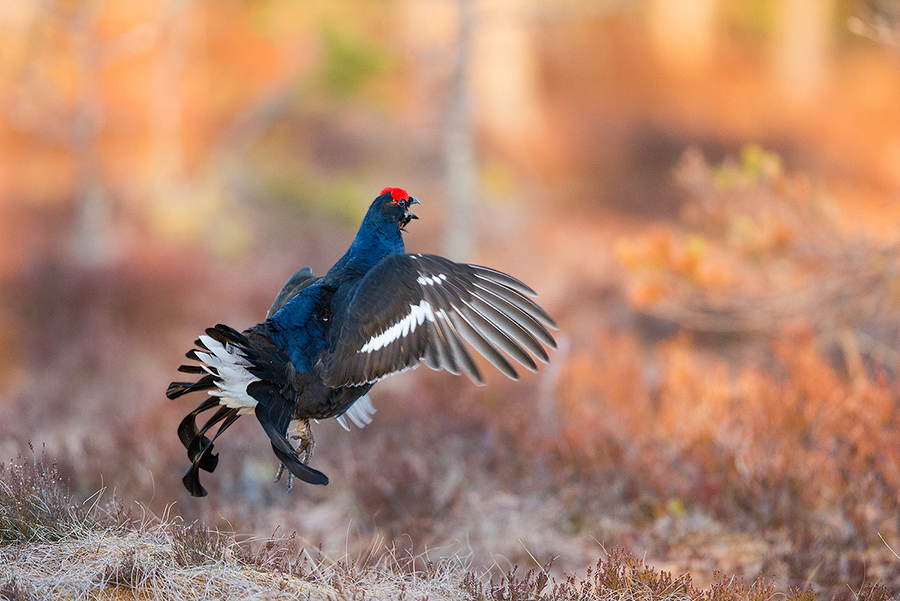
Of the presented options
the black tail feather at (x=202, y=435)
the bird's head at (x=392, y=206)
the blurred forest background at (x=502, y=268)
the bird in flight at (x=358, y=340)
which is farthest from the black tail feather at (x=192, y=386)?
the bird's head at (x=392, y=206)

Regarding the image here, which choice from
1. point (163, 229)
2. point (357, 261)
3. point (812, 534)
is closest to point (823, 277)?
point (812, 534)

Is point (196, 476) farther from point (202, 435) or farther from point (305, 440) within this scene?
point (305, 440)

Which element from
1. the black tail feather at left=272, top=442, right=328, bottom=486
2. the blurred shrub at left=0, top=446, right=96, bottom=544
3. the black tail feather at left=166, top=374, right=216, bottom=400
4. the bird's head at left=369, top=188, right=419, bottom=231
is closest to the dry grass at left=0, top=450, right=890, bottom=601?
the blurred shrub at left=0, top=446, right=96, bottom=544

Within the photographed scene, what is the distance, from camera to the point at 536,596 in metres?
2.75

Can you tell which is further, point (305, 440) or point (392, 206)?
point (305, 440)

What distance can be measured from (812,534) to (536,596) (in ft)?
5.45

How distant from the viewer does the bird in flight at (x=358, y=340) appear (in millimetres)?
3027

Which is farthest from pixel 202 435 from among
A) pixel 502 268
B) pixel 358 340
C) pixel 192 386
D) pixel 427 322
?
pixel 502 268

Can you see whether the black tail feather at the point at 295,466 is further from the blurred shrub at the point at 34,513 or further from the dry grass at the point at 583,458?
the blurred shrub at the point at 34,513

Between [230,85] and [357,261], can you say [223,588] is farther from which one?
[230,85]

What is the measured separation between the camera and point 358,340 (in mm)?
3037

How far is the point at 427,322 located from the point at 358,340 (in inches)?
11.6

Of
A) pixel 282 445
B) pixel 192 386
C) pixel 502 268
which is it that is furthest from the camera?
pixel 502 268

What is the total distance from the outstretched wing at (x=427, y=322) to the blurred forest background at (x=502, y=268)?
99 centimetres
